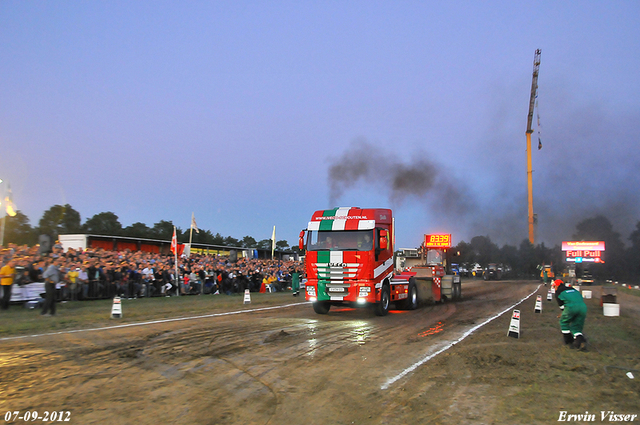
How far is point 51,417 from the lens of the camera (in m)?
5.26

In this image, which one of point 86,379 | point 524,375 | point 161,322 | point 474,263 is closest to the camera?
point 86,379

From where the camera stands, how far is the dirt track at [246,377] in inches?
219

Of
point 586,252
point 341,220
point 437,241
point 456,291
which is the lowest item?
point 456,291

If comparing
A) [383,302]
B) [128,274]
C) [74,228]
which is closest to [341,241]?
[383,302]

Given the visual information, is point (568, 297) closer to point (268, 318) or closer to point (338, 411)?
point (338, 411)

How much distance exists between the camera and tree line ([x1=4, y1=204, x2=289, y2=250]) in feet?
152

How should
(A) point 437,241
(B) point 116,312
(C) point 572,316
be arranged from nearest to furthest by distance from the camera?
(C) point 572,316, (B) point 116,312, (A) point 437,241

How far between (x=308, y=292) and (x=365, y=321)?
2.26m

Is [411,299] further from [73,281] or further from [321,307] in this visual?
[73,281]

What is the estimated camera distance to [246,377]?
7152 millimetres

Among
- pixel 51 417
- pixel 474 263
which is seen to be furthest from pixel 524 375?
pixel 474 263

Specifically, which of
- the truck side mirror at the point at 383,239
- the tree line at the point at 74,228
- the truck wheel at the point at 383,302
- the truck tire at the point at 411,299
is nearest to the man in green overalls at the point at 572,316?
the truck side mirror at the point at 383,239

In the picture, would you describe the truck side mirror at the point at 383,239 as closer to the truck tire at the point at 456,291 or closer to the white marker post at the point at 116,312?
the white marker post at the point at 116,312

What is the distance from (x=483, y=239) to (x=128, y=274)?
331 ft
